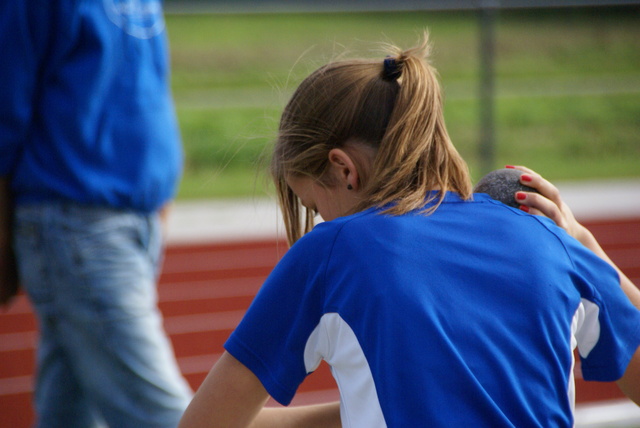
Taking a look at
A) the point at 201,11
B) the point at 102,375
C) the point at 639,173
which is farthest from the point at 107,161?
the point at 639,173

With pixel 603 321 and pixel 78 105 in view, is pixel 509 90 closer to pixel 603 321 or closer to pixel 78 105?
pixel 78 105

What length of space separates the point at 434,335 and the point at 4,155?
5.58 ft

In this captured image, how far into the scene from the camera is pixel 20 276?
262 centimetres

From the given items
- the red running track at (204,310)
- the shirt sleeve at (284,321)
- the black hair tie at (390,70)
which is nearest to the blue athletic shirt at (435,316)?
the shirt sleeve at (284,321)

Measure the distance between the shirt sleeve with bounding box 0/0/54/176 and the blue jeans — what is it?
250mm

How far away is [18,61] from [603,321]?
182cm

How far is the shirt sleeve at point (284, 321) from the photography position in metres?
1.34

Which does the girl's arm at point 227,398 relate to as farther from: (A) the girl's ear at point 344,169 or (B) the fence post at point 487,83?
(B) the fence post at point 487,83

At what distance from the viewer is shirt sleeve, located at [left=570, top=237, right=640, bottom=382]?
141 cm

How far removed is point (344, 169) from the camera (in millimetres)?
1510

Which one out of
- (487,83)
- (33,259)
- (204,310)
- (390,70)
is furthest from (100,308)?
(487,83)

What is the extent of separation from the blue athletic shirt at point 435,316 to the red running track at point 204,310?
325 centimetres

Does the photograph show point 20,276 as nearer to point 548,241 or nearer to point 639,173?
point 548,241

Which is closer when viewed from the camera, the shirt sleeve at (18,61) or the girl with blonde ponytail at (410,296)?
the girl with blonde ponytail at (410,296)
